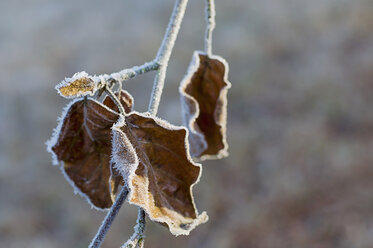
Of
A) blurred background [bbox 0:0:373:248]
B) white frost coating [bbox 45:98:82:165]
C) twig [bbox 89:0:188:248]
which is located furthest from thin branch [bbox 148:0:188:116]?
blurred background [bbox 0:0:373:248]

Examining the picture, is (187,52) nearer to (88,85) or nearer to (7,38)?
(7,38)

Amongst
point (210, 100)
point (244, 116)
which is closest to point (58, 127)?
point (210, 100)

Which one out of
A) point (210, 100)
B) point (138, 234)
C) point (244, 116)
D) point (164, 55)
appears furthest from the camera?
point (244, 116)

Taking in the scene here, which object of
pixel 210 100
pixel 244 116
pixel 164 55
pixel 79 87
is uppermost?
pixel 244 116

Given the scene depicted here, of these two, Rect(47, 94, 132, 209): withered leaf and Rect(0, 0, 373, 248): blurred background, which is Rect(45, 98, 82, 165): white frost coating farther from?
Rect(0, 0, 373, 248): blurred background

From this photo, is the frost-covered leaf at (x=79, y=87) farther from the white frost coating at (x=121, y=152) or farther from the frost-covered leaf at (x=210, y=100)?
the frost-covered leaf at (x=210, y=100)

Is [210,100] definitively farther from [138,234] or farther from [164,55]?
[138,234]
